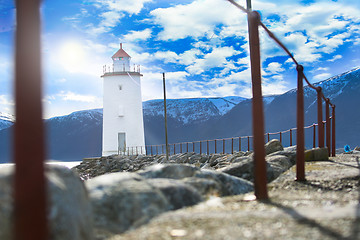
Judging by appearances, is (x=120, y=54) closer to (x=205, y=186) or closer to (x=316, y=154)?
(x=316, y=154)

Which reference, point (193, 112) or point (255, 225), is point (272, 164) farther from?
point (193, 112)

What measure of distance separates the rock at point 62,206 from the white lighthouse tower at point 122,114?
26860 mm

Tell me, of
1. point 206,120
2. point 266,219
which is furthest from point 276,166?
point 206,120

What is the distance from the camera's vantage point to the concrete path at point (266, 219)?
223 centimetres

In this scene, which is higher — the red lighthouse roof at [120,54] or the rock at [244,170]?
the red lighthouse roof at [120,54]

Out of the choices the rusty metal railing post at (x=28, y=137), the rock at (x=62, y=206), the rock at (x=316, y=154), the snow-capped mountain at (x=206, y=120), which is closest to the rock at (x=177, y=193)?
the rock at (x=62, y=206)

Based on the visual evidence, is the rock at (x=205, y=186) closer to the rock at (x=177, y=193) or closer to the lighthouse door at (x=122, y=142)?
the rock at (x=177, y=193)

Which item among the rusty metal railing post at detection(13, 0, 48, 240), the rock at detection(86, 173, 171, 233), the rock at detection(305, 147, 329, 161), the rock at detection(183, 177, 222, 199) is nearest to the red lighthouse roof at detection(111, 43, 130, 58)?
the rock at detection(305, 147, 329, 161)

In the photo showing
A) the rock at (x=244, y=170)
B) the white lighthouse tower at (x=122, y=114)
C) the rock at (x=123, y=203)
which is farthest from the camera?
the white lighthouse tower at (x=122, y=114)

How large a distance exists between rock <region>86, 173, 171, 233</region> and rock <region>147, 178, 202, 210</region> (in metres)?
0.10

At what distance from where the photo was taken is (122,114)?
2894 cm

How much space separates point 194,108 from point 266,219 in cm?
14464

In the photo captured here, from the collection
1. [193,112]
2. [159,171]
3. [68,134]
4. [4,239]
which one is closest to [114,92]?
[159,171]

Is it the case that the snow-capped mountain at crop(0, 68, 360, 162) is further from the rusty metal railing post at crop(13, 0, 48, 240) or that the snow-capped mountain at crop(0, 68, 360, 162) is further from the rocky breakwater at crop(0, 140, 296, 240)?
the rusty metal railing post at crop(13, 0, 48, 240)
